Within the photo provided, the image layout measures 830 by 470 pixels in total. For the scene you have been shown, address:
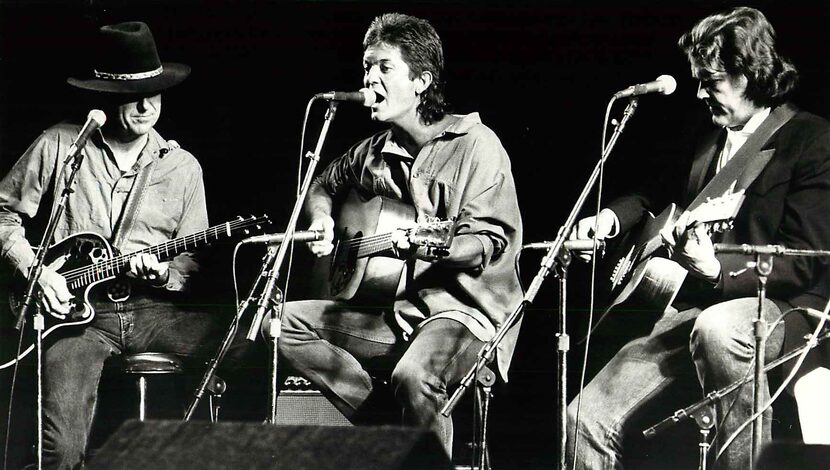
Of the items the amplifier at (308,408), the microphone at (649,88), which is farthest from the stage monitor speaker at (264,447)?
the microphone at (649,88)

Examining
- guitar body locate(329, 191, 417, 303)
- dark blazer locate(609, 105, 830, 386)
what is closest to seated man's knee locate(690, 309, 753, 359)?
dark blazer locate(609, 105, 830, 386)

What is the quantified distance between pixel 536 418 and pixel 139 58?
7.76 feet

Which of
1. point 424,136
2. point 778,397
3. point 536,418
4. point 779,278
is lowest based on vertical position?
point 536,418

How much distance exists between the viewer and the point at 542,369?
4184 mm

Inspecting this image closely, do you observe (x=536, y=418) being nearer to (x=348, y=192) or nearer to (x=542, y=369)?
(x=542, y=369)

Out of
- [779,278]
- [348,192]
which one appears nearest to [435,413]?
[348,192]

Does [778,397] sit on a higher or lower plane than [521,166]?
lower

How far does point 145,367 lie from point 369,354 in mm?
937

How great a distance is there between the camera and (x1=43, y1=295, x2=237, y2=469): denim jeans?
14.0ft

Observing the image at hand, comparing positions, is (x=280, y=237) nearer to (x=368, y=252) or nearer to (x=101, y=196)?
(x=368, y=252)

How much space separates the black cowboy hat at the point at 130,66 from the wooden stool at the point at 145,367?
3.97ft

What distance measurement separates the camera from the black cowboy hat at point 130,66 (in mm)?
4633

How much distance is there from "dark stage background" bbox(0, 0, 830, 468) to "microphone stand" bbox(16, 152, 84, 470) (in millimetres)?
455

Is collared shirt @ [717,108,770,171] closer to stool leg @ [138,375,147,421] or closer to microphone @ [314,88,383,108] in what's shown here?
microphone @ [314,88,383,108]
